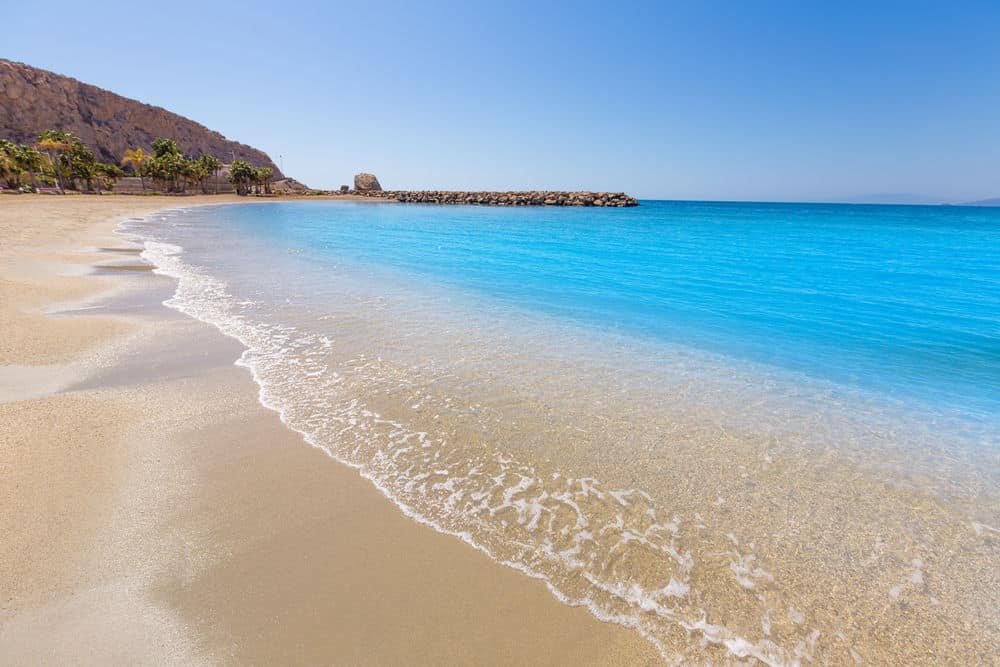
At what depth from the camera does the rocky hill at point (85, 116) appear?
110m

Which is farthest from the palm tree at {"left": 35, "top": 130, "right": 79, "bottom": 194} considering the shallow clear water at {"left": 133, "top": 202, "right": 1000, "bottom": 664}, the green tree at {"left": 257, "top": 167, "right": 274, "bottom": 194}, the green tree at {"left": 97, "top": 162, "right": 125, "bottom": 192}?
the shallow clear water at {"left": 133, "top": 202, "right": 1000, "bottom": 664}

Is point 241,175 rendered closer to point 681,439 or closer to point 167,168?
point 167,168

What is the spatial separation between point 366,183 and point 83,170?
78257 millimetres

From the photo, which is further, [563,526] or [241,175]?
[241,175]

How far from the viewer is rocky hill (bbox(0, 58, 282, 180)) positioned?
110125mm

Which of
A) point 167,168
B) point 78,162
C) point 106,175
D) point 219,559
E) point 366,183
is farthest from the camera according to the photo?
point 366,183

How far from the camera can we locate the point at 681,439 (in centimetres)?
588

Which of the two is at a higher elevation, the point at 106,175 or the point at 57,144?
the point at 57,144

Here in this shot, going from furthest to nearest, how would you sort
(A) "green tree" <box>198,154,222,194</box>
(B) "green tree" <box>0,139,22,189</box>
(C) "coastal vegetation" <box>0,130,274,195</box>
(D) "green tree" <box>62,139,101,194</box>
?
(A) "green tree" <box>198,154,222,194</box>, (D) "green tree" <box>62,139,101,194</box>, (C) "coastal vegetation" <box>0,130,274,195</box>, (B) "green tree" <box>0,139,22,189</box>

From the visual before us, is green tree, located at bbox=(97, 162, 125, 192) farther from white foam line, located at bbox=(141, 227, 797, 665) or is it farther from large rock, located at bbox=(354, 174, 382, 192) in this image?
white foam line, located at bbox=(141, 227, 797, 665)

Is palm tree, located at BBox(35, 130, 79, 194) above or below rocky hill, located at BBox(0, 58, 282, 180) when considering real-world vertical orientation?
below

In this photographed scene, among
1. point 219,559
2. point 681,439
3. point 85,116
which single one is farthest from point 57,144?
point 681,439

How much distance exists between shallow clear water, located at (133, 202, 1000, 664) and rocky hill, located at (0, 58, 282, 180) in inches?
6180

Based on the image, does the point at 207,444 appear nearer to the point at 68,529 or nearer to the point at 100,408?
the point at 68,529
